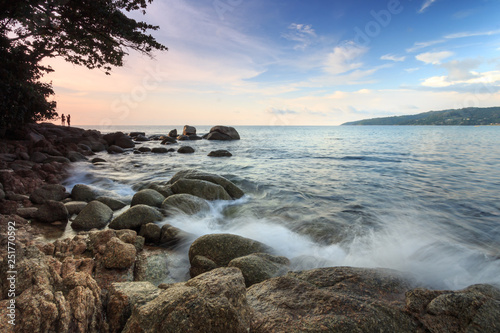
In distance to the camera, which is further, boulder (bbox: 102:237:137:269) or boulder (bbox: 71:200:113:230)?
boulder (bbox: 71:200:113:230)

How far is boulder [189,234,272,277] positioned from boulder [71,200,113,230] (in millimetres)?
3341

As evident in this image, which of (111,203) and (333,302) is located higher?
(333,302)

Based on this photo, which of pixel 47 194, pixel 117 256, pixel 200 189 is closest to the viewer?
pixel 117 256

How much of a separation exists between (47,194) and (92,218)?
3147mm

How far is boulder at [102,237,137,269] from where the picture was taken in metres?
4.06

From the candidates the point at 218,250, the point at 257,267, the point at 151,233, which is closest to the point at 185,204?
the point at 151,233

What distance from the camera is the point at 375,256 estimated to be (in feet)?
18.3

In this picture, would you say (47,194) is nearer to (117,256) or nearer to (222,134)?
(117,256)

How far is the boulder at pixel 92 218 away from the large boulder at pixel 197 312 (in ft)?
16.8

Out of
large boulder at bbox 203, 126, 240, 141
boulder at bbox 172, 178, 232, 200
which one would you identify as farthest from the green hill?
boulder at bbox 172, 178, 232, 200

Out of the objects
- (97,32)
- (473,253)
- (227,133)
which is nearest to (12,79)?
(97,32)

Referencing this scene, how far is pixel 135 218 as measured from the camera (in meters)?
6.35

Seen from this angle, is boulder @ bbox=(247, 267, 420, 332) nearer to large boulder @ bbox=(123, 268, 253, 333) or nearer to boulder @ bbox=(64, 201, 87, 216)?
large boulder @ bbox=(123, 268, 253, 333)

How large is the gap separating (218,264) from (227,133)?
4421 centimetres
